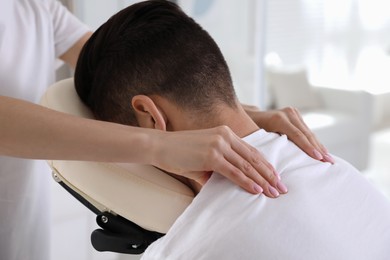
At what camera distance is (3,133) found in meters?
0.88

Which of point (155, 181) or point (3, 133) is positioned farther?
point (155, 181)

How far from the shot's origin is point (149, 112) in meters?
1.03

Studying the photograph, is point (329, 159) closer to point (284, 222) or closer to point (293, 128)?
point (293, 128)

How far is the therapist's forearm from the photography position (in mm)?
872

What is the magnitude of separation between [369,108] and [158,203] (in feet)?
10.7

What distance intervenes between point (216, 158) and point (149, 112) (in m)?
0.20

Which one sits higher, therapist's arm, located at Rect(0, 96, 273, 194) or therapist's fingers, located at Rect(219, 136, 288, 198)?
therapist's arm, located at Rect(0, 96, 273, 194)

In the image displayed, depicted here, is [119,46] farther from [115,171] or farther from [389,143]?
[389,143]

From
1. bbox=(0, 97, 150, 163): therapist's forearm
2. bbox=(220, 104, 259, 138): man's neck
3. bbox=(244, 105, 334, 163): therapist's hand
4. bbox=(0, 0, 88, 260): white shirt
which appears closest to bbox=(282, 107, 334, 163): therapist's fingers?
bbox=(244, 105, 334, 163): therapist's hand

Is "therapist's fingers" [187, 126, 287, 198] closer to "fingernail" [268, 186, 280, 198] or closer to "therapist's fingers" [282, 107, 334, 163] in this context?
"fingernail" [268, 186, 280, 198]

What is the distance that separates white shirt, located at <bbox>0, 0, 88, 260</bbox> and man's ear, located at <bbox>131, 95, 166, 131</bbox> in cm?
35

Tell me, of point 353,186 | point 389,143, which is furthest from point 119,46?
point 389,143

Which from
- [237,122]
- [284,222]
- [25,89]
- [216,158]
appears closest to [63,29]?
[25,89]

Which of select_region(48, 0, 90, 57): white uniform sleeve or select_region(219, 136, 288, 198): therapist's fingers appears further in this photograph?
select_region(48, 0, 90, 57): white uniform sleeve
